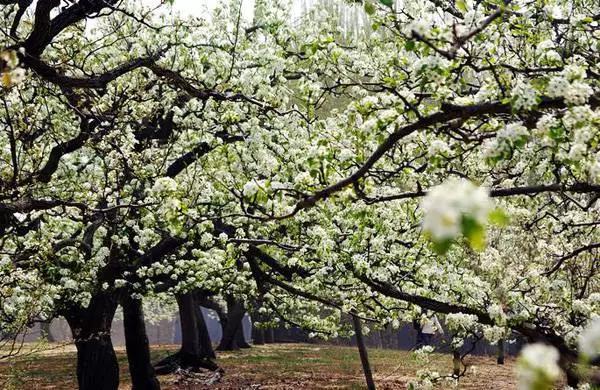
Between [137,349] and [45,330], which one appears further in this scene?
[45,330]

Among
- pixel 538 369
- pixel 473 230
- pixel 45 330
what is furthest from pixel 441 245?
pixel 45 330

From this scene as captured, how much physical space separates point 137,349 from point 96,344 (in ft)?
5.95

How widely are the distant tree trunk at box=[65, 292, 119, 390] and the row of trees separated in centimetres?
4

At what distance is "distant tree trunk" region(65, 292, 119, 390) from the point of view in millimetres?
13492

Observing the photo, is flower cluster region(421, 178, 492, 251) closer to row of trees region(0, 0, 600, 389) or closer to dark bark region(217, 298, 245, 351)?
row of trees region(0, 0, 600, 389)

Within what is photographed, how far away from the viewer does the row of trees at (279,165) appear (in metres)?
5.89

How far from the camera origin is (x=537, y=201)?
10109mm

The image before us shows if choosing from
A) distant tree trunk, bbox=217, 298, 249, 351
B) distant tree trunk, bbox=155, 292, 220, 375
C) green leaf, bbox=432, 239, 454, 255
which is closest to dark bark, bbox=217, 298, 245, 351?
distant tree trunk, bbox=217, 298, 249, 351

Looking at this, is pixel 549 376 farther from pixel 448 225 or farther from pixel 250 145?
pixel 250 145

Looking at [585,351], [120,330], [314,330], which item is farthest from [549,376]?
[120,330]

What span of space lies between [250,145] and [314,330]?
6.05 metres

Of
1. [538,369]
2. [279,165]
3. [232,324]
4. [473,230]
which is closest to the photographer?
[538,369]

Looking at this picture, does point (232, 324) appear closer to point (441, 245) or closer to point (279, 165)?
point (279, 165)

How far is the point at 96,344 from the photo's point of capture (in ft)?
46.0
